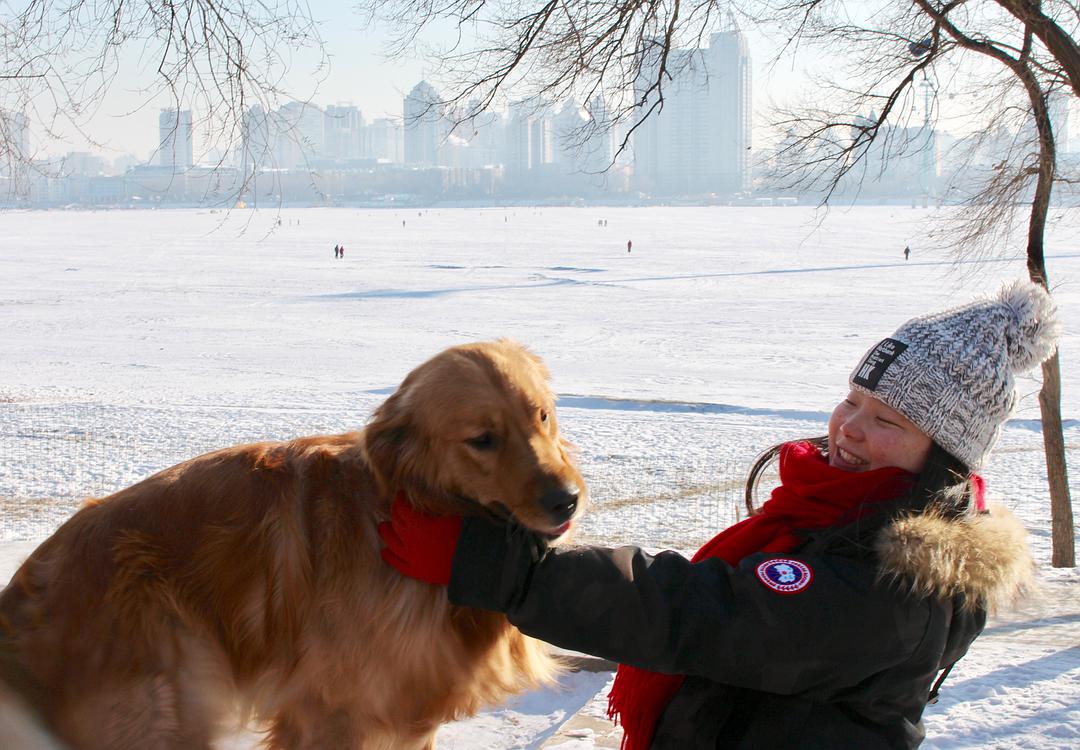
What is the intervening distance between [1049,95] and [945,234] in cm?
151

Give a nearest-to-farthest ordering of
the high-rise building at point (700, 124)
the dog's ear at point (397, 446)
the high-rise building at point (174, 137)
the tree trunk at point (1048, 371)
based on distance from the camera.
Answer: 1. the dog's ear at point (397, 446)
2. the high-rise building at point (174, 137)
3. the tree trunk at point (1048, 371)
4. the high-rise building at point (700, 124)

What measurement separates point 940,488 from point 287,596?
5.57ft

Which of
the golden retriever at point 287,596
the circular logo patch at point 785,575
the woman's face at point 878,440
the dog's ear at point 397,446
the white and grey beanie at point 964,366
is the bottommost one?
the golden retriever at point 287,596

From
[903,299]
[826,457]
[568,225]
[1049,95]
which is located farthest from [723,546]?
[568,225]

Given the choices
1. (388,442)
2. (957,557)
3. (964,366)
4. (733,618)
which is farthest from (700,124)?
(733,618)

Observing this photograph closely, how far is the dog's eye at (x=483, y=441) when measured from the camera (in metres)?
2.56

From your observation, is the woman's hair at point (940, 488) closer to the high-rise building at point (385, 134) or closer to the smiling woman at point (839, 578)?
the smiling woman at point (839, 578)

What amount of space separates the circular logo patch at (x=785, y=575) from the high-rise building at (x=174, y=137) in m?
4.74

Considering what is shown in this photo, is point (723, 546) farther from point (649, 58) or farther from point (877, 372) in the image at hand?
point (649, 58)

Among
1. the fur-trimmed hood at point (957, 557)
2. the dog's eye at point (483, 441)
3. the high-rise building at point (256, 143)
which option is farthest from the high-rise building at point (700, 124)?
the fur-trimmed hood at point (957, 557)

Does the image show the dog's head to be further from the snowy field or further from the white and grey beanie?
the snowy field

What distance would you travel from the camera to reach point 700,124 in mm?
71312

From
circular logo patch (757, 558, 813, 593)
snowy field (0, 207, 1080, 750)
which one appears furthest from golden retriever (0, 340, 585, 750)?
snowy field (0, 207, 1080, 750)

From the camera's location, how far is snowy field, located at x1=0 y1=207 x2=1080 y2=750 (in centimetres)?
588
